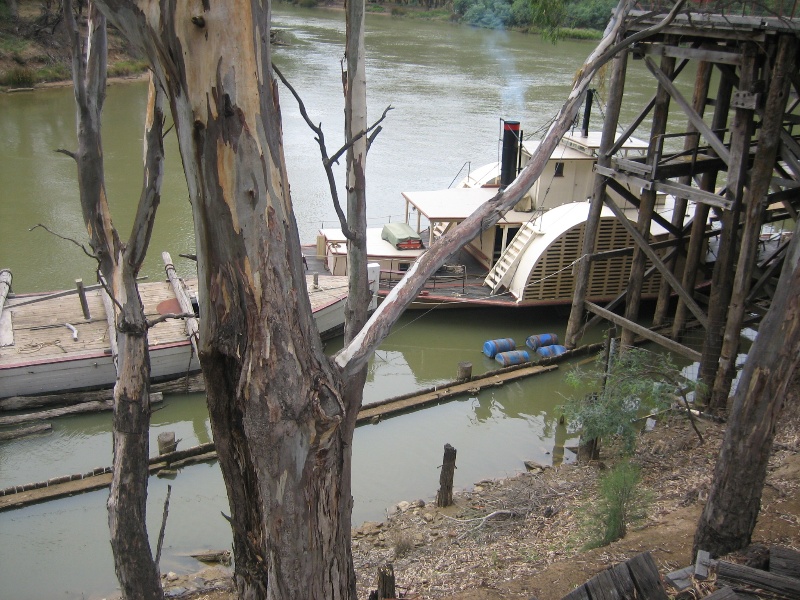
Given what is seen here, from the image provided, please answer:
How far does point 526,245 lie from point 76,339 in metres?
8.04

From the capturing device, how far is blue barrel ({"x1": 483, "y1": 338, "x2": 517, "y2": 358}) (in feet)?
46.6

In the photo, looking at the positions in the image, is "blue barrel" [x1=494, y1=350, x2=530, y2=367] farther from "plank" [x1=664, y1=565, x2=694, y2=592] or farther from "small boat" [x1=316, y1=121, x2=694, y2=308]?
"plank" [x1=664, y1=565, x2=694, y2=592]

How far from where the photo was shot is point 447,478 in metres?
9.40

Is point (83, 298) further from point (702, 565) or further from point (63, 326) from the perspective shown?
point (702, 565)

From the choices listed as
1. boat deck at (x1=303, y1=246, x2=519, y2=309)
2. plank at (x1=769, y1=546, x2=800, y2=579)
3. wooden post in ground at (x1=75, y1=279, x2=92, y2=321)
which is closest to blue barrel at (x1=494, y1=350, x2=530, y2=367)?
boat deck at (x1=303, y1=246, x2=519, y2=309)

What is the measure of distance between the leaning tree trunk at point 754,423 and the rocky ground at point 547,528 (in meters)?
0.31

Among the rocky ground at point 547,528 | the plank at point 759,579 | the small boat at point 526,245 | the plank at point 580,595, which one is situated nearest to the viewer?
the plank at point 580,595

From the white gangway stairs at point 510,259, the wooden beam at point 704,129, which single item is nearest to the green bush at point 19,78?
→ the white gangway stairs at point 510,259

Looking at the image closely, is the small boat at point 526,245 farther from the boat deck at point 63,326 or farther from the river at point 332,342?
the boat deck at point 63,326

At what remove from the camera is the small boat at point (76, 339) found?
39.4 ft

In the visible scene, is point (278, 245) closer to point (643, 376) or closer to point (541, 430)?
point (643, 376)

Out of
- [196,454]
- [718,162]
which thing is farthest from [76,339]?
[718,162]

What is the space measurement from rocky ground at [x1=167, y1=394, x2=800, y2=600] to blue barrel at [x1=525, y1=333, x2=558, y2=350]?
151 inches

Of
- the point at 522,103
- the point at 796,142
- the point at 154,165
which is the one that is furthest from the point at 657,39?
the point at 522,103
